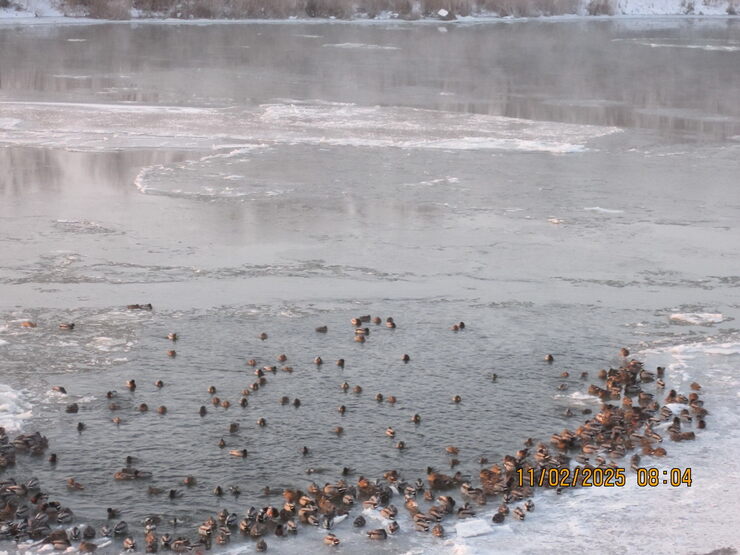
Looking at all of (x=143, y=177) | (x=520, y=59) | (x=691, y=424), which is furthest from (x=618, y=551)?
(x=520, y=59)

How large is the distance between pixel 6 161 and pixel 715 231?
29.0ft

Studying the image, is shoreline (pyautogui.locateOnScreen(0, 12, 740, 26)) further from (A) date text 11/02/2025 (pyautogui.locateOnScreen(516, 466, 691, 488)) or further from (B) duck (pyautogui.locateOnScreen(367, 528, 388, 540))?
Answer: (B) duck (pyautogui.locateOnScreen(367, 528, 388, 540))

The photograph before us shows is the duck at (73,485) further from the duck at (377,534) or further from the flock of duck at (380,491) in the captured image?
the duck at (377,534)

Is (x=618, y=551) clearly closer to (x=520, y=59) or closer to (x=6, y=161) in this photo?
(x=6, y=161)

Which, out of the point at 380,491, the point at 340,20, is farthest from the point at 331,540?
the point at 340,20

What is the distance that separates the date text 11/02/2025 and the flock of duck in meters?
0.03

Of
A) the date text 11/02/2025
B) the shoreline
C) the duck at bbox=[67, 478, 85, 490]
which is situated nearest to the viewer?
the duck at bbox=[67, 478, 85, 490]

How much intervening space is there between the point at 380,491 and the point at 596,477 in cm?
131

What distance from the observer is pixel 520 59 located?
28.2 m

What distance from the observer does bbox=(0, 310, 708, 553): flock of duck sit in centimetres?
584

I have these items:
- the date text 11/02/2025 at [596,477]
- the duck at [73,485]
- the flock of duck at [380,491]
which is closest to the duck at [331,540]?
the flock of duck at [380,491]

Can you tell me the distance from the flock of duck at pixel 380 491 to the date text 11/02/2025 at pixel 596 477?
32mm

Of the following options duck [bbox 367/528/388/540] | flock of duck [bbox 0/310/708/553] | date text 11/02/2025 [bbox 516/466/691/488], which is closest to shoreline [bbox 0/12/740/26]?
flock of duck [bbox 0/310/708/553]

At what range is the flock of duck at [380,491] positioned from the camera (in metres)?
5.84
